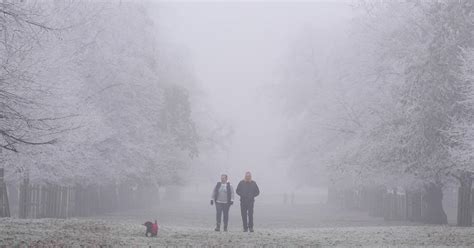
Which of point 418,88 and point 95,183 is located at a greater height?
point 418,88

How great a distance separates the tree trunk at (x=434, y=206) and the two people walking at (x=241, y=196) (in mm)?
13777

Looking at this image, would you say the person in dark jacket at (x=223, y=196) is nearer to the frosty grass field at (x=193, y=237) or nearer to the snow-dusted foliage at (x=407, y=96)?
the frosty grass field at (x=193, y=237)

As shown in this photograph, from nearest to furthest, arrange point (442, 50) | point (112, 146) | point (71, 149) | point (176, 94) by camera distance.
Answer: point (442, 50) < point (71, 149) < point (112, 146) < point (176, 94)

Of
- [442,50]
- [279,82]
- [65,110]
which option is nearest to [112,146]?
[65,110]

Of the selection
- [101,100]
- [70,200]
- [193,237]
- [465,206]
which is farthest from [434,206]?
[193,237]

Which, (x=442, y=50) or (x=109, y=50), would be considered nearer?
(x=442, y=50)

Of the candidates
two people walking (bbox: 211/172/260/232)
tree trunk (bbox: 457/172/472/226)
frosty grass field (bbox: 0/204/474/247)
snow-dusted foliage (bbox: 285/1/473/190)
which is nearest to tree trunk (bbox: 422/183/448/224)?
snow-dusted foliage (bbox: 285/1/473/190)

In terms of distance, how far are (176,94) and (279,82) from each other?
16270 millimetres

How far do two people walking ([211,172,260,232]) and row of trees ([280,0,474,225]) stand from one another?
7201mm

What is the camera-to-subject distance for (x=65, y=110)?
1287 inches

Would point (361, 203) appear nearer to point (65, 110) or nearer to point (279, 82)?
point (279, 82)

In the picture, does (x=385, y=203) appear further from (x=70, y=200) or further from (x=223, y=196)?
(x=223, y=196)

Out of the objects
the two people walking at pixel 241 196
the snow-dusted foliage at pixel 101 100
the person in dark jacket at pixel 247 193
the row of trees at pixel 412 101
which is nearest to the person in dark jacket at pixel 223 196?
the two people walking at pixel 241 196

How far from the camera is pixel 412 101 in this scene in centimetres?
3050
